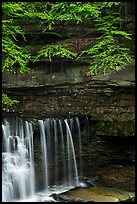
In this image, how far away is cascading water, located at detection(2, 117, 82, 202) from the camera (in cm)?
1050

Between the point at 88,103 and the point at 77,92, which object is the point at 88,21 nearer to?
the point at 77,92

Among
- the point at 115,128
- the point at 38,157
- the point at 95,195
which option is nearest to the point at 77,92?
the point at 115,128

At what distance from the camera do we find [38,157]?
11328 millimetres

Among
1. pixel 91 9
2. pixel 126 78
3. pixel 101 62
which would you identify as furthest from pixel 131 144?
pixel 91 9

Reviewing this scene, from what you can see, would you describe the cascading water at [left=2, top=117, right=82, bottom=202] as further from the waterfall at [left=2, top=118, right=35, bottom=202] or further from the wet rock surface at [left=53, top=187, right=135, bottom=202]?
the wet rock surface at [left=53, top=187, right=135, bottom=202]

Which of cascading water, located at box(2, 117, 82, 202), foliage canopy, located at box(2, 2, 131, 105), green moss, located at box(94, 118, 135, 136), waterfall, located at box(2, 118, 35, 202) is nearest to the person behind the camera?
waterfall, located at box(2, 118, 35, 202)

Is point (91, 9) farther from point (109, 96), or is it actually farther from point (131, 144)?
point (131, 144)

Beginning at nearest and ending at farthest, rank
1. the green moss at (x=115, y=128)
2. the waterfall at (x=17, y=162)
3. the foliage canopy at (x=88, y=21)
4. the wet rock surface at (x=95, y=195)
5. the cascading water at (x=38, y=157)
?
the wet rock surface at (x=95, y=195)
the waterfall at (x=17, y=162)
the cascading water at (x=38, y=157)
the foliage canopy at (x=88, y=21)
the green moss at (x=115, y=128)

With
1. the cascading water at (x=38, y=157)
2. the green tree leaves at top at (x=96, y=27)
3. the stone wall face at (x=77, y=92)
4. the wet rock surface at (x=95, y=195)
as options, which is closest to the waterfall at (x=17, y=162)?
the cascading water at (x=38, y=157)

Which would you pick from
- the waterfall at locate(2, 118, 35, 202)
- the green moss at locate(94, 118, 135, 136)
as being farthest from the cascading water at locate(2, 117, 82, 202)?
the green moss at locate(94, 118, 135, 136)

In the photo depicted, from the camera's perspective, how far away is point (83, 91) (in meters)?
12.1

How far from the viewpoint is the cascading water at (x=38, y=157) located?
10500 mm

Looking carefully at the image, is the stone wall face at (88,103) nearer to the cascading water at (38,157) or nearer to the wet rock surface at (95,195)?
the cascading water at (38,157)

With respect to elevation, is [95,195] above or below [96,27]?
below
